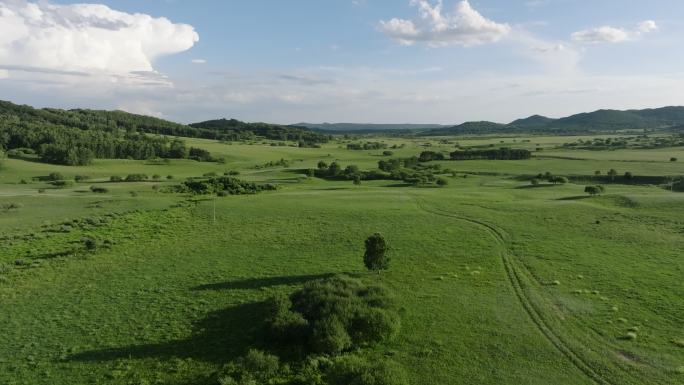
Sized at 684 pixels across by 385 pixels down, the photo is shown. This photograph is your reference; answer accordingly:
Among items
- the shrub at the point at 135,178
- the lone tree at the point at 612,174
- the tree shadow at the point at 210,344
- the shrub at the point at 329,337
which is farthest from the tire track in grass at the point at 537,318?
the shrub at the point at 135,178

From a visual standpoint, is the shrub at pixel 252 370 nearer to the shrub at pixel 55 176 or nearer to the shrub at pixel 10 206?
the shrub at pixel 10 206

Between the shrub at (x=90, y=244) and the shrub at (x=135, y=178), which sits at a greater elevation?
the shrub at (x=135, y=178)

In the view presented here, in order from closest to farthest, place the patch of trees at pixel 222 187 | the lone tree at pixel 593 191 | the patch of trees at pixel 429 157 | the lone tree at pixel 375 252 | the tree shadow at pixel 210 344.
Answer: the tree shadow at pixel 210 344
the lone tree at pixel 375 252
the lone tree at pixel 593 191
the patch of trees at pixel 222 187
the patch of trees at pixel 429 157

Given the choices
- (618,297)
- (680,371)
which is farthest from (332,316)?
(618,297)

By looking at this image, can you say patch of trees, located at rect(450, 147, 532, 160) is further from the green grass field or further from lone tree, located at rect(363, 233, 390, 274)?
lone tree, located at rect(363, 233, 390, 274)

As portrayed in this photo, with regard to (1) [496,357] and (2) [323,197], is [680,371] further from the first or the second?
A: (2) [323,197]

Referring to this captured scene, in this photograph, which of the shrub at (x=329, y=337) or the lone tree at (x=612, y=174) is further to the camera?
the lone tree at (x=612, y=174)

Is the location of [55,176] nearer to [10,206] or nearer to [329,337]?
[10,206]
